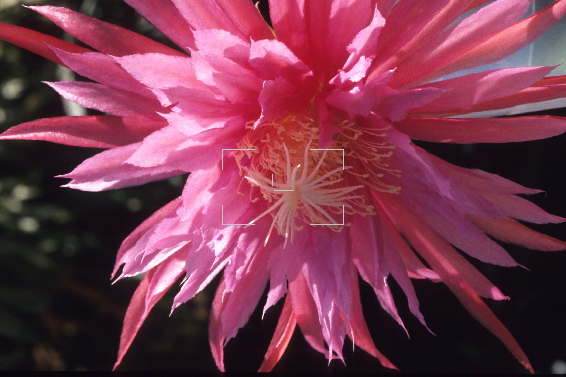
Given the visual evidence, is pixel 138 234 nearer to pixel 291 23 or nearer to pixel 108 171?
pixel 108 171

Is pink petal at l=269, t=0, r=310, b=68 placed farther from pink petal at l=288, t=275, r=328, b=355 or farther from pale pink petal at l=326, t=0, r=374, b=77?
pink petal at l=288, t=275, r=328, b=355

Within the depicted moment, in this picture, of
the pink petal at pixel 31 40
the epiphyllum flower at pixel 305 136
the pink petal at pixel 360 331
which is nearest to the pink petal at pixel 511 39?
the epiphyllum flower at pixel 305 136

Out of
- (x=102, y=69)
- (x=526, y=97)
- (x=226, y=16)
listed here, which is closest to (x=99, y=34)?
(x=102, y=69)

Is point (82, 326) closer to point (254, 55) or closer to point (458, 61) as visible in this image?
point (254, 55)

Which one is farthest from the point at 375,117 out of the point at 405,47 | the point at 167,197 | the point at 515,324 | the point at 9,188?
the point at 9,188

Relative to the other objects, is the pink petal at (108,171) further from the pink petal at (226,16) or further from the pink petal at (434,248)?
the pink petal at (434,248)
